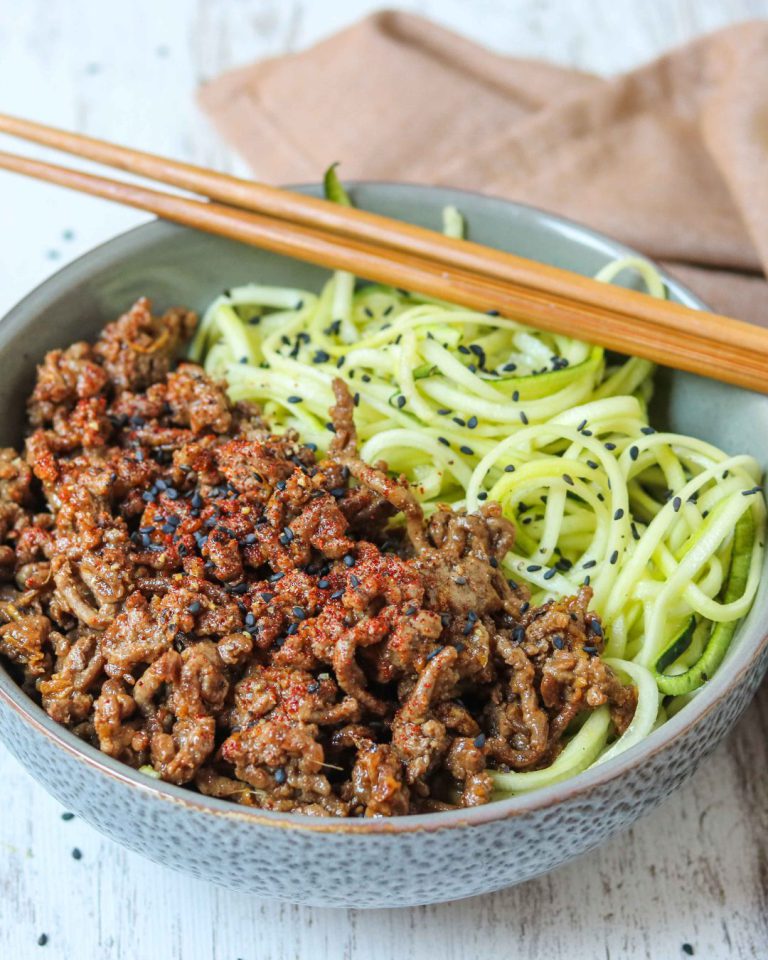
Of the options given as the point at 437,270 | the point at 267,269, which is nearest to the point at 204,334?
the point at 267,269

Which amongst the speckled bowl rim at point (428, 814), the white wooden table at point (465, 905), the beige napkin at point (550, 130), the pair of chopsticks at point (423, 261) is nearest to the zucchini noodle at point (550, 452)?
the pair of chopsticks at point (423, 261)

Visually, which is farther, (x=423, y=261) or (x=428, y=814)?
(x=423, y=261)

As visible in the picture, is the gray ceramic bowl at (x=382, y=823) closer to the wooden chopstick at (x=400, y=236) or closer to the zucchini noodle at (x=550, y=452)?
the zucchini noodle at (x=550, y=452)

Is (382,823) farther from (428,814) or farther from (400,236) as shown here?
(400,236)

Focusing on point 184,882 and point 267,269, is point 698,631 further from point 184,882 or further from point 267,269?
point 267,269

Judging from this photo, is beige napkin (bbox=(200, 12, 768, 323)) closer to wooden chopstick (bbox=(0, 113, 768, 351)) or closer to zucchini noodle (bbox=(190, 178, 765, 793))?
zucchini noodle (bbox=(190, 178, 765, 793))

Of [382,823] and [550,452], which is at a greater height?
[382,823]

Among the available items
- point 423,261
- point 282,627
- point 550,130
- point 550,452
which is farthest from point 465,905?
point 550,130

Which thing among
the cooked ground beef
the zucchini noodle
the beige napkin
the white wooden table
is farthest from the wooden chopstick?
the white wooden table
